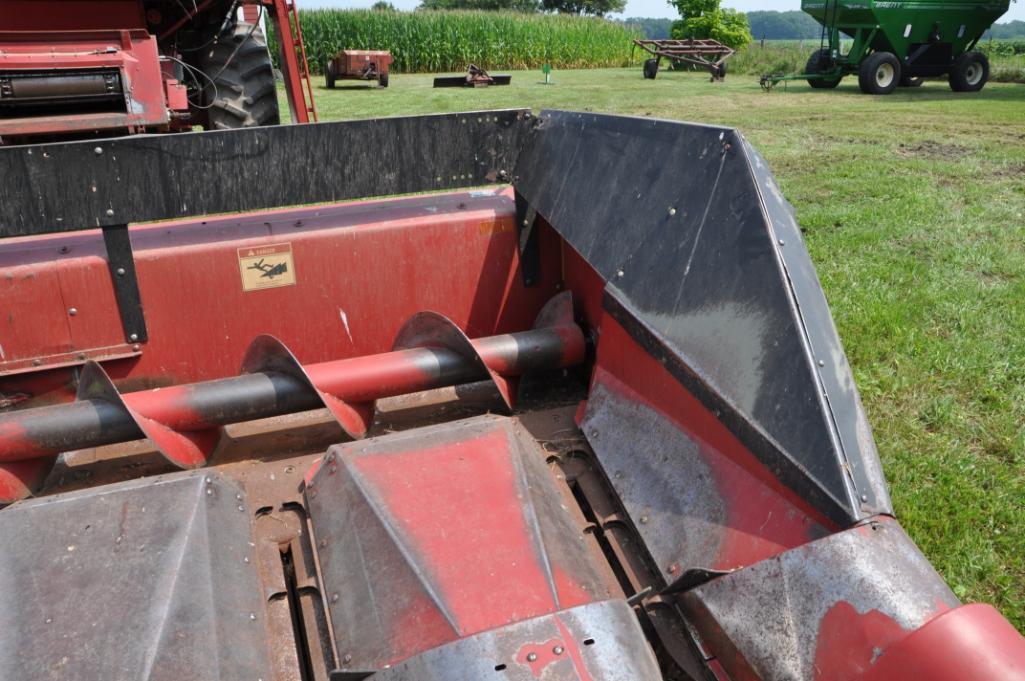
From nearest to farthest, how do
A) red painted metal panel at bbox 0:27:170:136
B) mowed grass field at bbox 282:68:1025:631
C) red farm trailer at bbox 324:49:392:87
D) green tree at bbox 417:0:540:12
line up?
mowed grass field at bbox 282:68:1025:631, red painted metal panel at bbox 0:27:170:136, red farm trailer at bbox 324:49:392:87, green tree at bbox 417:0:540:12

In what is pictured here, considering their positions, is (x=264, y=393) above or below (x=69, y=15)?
below

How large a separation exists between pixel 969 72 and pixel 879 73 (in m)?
1.86

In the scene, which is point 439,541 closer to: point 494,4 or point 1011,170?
point 1011,170

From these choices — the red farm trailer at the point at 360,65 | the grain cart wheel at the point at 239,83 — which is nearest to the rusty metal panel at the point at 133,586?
the grain cart wheel at the point at 239,83

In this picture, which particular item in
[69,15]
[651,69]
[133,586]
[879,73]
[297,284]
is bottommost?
[651,69]

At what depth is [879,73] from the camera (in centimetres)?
1616

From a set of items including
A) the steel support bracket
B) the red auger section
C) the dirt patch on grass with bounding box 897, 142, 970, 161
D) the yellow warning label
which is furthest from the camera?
the dirt patch on grass with bounding box 897, 142, 970, 161

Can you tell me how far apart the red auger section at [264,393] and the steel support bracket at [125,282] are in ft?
1.06

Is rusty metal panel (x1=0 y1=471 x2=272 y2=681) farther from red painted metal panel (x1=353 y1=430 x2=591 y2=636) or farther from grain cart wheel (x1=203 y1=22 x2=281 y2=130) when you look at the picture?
grain cart wheel (x1=203 y1=22 x2=281 y2=130)

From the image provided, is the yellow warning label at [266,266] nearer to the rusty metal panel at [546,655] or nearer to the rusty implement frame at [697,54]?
the rusty metal panel at [546,655]

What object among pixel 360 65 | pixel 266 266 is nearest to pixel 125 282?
pixel 266 266

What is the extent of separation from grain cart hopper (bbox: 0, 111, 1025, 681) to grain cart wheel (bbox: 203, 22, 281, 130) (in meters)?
4.30

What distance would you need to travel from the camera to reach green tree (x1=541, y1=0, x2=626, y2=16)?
68.2 m

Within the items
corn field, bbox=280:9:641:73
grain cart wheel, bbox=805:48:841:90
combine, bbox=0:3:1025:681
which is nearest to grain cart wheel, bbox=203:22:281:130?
combine, bbox=0:3:1025:681
